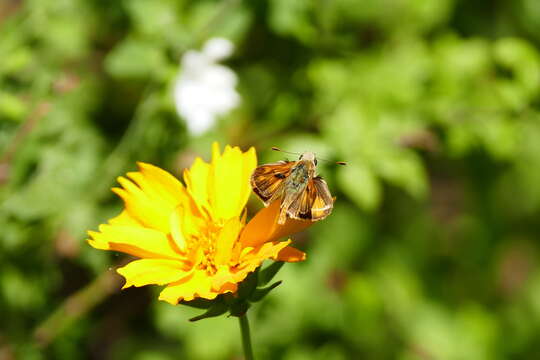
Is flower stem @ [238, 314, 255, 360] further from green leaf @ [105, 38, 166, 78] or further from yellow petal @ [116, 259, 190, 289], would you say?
green leaf @ [105, 38, 166, 78]

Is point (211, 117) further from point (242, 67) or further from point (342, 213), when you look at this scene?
point (342, 213)

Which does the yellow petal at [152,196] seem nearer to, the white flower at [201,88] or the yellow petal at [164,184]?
the yellow petal at [164,184]

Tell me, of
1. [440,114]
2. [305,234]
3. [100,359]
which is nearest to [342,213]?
[305,234]

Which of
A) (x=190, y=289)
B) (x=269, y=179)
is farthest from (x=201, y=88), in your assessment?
(x=190, y=289)

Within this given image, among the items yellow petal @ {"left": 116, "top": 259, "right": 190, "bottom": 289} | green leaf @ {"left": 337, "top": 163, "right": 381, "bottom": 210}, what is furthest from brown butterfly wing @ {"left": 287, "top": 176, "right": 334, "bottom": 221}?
green leaf @ {"left": 337, "top": 163, "right": 381, "bottom": 210}

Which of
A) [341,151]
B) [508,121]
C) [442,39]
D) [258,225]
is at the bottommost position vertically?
[258,225]
